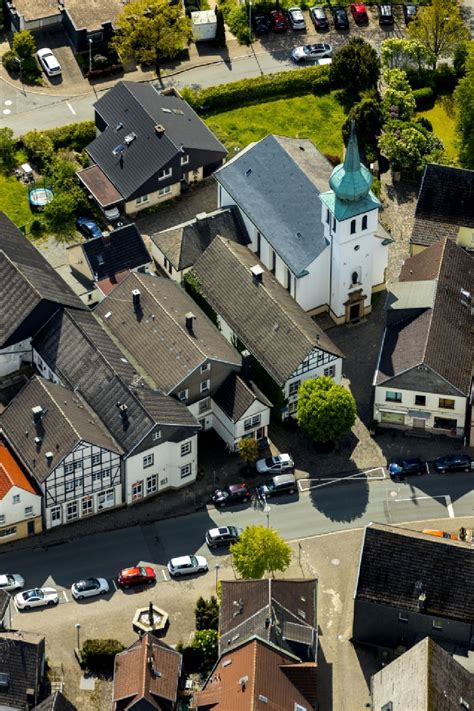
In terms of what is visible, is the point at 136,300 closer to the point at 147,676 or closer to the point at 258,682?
the point at 147,676

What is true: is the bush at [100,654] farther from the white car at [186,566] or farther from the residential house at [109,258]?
the residential house at [109,258]

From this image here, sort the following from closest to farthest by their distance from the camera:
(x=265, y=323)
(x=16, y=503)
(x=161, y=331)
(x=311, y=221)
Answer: (x=16, y=503) < (x=161, y=331) < (x=265, y=323) < (x=311, y=221)

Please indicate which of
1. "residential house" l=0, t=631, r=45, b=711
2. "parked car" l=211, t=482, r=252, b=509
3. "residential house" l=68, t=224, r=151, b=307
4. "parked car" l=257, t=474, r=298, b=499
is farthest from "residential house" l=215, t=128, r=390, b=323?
"residential house" l=0, t=631, r=45, b=711

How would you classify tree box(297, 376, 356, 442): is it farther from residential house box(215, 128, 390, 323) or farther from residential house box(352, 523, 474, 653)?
residential house box(352, 523, 474, 653)

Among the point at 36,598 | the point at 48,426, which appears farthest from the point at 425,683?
the point at 48,426

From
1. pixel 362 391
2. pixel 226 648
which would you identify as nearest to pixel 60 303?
pixel 362 391
